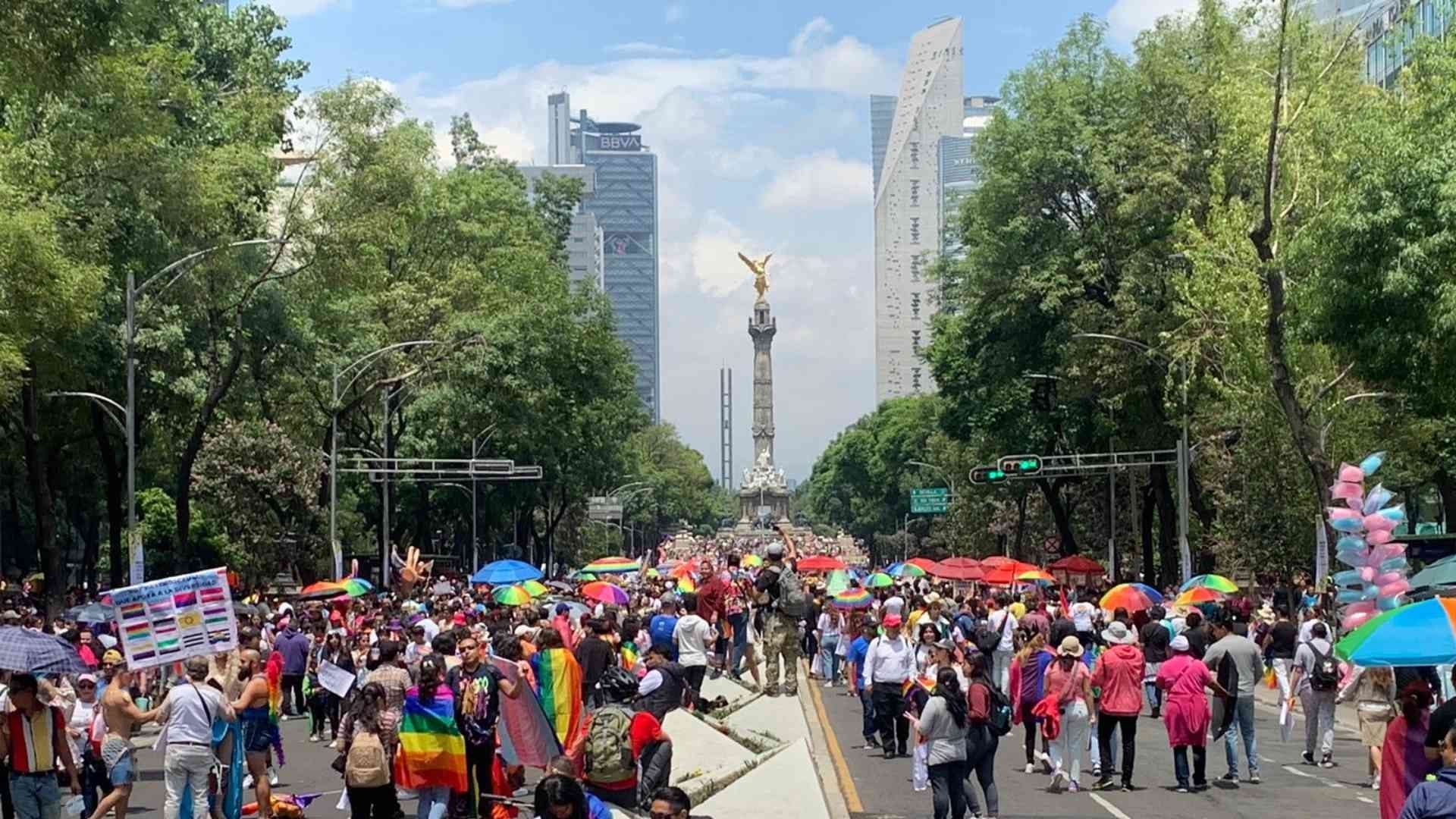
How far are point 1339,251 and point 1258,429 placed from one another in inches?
503

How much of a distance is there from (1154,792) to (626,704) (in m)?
7.07

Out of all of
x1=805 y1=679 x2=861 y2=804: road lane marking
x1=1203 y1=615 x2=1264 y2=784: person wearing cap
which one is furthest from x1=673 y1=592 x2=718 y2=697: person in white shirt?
x1=1203 y1=615 x2=1264 y2=784: person wearing cap

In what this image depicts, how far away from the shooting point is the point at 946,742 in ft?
45.3

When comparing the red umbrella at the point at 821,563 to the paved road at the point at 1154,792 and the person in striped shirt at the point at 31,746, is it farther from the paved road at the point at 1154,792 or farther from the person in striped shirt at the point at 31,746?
the person in striped shirt at the point at 31,746

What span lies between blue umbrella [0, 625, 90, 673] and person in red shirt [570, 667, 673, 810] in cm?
403

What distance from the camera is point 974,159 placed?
50344mm

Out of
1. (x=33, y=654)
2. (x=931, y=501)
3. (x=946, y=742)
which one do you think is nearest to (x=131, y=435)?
(x=33, y=654)

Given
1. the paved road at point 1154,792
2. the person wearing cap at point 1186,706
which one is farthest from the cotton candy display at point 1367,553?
the person wearing cap at point 1186,706

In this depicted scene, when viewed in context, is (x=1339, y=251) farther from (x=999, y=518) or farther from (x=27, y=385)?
(x=999, y=518)

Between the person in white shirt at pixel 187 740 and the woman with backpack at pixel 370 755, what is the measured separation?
1.36m

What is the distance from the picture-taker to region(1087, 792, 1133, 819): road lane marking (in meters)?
15.6

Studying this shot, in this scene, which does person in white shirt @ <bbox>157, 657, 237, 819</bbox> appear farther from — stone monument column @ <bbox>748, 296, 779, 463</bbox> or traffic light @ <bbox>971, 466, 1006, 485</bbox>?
stone monument column @ <bbox>748, 296, 779, 463</bbox>

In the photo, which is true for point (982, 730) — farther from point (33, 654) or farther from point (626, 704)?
point (33, 654)

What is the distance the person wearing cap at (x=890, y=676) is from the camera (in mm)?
19891
